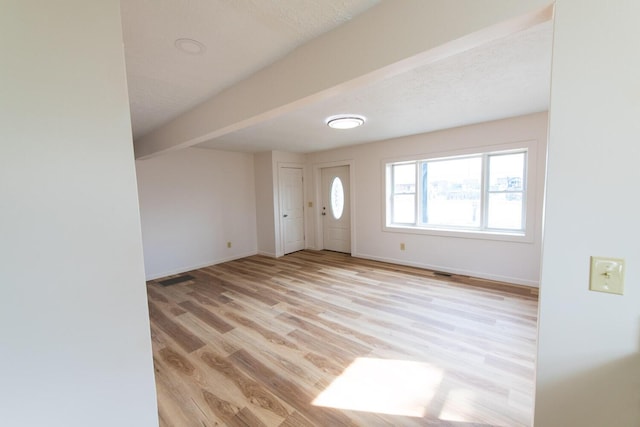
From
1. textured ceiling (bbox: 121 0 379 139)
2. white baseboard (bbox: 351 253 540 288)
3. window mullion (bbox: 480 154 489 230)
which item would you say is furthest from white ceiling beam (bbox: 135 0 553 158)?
white baseboard (bbox: 351 253 540 288)

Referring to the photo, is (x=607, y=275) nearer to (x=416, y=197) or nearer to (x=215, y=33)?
(x=215, y=33)

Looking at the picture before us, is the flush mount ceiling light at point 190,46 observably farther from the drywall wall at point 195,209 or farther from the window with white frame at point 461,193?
the window with white frame at point 461,193

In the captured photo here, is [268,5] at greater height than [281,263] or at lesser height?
greater

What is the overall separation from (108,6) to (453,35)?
51.4 inches

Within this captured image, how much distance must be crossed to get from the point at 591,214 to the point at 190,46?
215cm

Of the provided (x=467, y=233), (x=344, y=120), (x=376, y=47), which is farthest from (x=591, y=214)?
(x=467, y=233)

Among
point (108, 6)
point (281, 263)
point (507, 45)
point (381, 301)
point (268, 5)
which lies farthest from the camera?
point (281, 263)

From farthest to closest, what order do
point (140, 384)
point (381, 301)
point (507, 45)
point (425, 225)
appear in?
point (425, 225), point (381, 301), point (507, 45), point (140, 384)

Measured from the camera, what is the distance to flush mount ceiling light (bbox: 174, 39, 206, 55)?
1.56 meters

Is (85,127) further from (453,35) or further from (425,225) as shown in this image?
(425,225)

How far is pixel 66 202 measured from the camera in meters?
0.84

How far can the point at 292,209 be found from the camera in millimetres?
5918

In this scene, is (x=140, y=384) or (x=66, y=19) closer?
(x=66, y=19)

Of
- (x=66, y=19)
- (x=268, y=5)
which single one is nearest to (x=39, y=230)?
(x=66, y=19)
